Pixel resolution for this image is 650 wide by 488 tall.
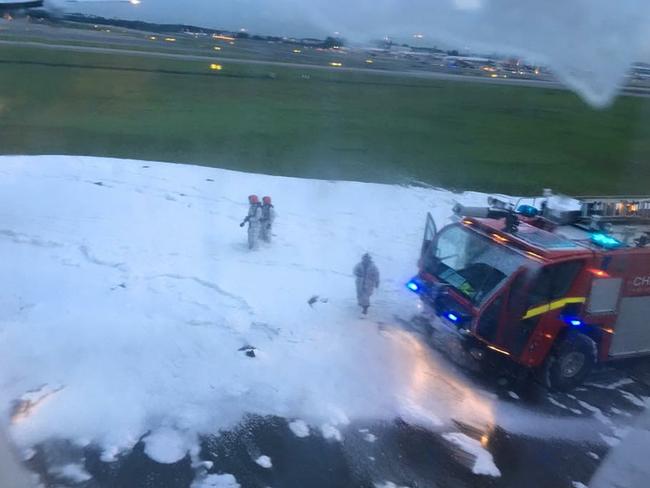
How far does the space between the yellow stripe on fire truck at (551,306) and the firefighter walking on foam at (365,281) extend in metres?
1.69

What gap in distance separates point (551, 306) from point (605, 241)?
923 millimetres

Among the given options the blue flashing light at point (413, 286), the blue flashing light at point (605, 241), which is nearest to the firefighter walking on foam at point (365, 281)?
the blue flashing light at point (413, 286)

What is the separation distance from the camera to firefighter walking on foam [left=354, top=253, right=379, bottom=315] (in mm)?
6434

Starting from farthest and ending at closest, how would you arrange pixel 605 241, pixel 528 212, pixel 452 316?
1. pixel 528 212
2. pixel 605 241
3. pixel 452 316

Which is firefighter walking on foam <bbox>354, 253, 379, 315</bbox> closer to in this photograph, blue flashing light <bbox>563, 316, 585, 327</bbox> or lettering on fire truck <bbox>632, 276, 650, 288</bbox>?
blue flashing light <bbox>563, 316, 585, 327</bbox>

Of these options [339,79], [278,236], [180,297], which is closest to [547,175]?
[339,79]

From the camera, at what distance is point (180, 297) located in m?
6.54

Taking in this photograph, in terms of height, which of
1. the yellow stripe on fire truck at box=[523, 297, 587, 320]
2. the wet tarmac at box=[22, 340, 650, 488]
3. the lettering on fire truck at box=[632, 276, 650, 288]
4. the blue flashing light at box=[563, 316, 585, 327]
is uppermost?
the lettering on fire truck at box=[632, 276, 650, 288]

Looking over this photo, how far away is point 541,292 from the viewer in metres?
5.28

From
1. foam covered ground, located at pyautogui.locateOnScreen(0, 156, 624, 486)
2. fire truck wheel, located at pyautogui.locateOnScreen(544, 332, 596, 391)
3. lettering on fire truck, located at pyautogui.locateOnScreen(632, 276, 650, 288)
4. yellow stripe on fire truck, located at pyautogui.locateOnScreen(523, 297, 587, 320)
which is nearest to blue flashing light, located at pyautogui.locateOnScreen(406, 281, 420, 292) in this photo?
foam covered ground, located at pyautogui.locateOnScreen(0, 156, 624, 486)

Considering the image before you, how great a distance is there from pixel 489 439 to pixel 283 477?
1624 millimetres

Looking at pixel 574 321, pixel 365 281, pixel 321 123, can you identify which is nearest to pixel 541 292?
pixel 574 321

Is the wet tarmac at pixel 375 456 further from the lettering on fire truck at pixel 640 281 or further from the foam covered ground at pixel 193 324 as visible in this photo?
the lettering on fire truck at pixel 640 281

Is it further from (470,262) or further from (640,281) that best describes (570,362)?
(470,262)
